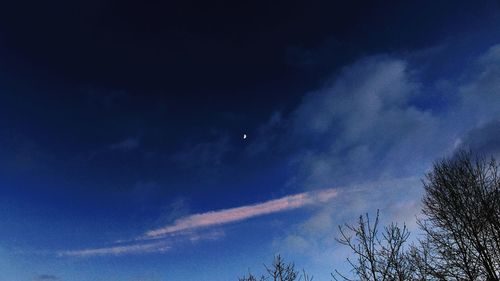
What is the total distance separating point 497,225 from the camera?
19.5m

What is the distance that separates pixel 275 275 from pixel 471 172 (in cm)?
1594

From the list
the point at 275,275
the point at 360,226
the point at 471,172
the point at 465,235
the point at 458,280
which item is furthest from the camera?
the point at 275,275

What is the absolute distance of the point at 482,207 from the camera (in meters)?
20.5

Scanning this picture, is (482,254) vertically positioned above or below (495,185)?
below

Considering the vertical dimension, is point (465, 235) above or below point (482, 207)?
below

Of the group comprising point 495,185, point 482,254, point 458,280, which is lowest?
point 458,280

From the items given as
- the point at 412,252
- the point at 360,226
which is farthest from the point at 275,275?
the point at 360,226

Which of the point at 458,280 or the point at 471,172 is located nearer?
the point at 458,280

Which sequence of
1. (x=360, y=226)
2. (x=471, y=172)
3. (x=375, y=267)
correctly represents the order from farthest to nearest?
(x=471, y=172), (x=360, y=226), (x=375, y=267)

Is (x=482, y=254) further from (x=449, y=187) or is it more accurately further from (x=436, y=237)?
(x=449, y=187)

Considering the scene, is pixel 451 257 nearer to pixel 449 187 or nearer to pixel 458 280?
pixel 458 280

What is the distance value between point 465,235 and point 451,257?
160 centimetres

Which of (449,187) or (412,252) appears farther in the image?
(449,187)

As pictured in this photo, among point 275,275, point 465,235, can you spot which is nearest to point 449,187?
point 465,235
